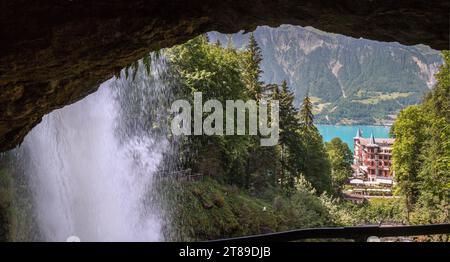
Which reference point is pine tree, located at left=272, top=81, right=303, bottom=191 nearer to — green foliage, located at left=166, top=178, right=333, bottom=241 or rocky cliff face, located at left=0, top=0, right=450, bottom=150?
green foliage, located at left=166, top=178, right=333, bottom=241

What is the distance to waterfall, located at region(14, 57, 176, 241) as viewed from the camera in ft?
52.7

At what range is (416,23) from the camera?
13.2 feet

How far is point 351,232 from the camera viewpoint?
7.24 feet

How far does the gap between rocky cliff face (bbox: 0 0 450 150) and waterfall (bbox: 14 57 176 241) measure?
889 centimetres

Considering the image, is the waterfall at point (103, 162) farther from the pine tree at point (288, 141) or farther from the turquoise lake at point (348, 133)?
the turquoise lake at point (348, 133)

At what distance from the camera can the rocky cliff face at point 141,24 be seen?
4062 millimetres

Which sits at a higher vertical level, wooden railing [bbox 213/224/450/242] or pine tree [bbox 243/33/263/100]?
pine tree [bbox 243/33/263/100]

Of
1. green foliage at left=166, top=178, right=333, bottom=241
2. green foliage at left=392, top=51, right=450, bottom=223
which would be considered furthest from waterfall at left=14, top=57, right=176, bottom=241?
green foliage at left=392, top=51, right=450, bottom=223

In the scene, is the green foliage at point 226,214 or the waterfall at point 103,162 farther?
the green foliage at point 226,214

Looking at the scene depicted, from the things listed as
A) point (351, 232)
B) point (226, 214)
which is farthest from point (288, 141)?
point (351, 232)

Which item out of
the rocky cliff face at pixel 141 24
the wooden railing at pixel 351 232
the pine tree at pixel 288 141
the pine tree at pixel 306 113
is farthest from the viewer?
the pine tree at pixel 306 113

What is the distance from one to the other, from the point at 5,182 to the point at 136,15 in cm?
1213

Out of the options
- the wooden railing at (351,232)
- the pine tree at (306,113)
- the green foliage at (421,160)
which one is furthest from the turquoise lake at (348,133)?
the wooden railing at (351,232)

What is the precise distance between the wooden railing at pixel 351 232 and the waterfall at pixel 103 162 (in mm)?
11960
